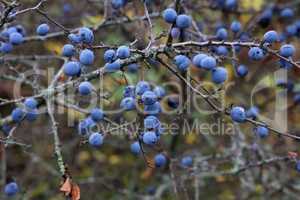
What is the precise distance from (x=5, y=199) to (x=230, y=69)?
160 cm

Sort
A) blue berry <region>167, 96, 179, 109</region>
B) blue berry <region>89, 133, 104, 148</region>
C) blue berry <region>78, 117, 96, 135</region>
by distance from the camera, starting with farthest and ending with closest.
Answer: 1. blue berry <region>167, 96, 179, 109</region>
2. blue berry <region>78, 117, 96, 135</region>
3. blue berry <region>89, 133, 104, 148</region>

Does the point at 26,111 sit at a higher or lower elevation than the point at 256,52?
lower

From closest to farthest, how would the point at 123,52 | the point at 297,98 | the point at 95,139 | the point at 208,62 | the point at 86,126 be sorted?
the point at 123,52 < the point at 208,62 < the point at 95,139 < the point at 86,126 < the point at 297,98

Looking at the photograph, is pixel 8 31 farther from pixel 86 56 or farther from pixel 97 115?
pixel 86 56

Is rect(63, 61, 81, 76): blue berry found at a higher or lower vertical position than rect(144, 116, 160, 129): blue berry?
higher

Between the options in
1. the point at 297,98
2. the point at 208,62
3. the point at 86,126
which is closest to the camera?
the point at 208,62

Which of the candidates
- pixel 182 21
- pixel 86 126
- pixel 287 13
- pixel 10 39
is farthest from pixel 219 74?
pixel 287 13

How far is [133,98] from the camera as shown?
1.89m

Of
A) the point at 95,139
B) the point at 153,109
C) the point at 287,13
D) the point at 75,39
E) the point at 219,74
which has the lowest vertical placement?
the point at 95,139

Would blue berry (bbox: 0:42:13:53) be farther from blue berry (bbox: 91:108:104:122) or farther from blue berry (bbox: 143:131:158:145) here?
blue berry (bbox: 143:131:158:145)

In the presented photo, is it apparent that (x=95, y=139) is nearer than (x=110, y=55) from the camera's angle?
No

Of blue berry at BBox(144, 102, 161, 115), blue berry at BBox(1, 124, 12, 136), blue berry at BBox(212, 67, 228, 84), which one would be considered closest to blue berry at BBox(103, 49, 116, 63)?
blue berry at BBox(144, 102, 161, 115)

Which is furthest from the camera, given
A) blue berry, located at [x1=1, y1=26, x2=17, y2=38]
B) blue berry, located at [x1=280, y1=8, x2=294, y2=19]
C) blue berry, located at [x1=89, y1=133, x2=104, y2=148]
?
blue berry, located at [x1=280, y1=8, x2=294, y2=19]

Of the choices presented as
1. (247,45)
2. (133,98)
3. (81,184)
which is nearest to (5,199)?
(81,184)
